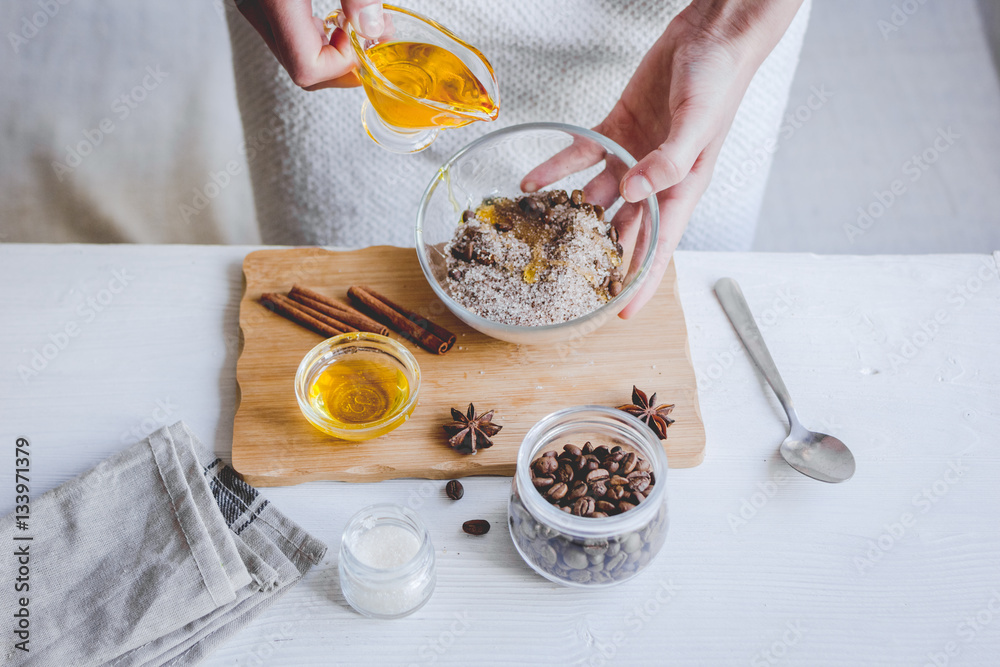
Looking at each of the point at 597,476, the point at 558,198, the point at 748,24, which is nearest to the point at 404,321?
the point at 558,198

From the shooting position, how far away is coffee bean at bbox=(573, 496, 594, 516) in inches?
43.1

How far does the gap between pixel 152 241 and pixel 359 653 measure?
190 centimetres

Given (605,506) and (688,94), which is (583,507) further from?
(688,94)

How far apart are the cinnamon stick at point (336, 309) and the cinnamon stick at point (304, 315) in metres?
0.02

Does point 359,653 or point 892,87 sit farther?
point 892,87

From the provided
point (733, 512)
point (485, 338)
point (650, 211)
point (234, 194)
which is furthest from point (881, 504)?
point (234, 194)

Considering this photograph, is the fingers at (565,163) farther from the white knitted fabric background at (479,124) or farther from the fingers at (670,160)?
the white knitted fabric background at (479,124)

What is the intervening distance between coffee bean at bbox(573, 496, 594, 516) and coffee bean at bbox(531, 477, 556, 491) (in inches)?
2.3

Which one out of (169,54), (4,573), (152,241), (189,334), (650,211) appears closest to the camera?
(4,573)

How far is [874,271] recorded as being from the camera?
60.6 inches

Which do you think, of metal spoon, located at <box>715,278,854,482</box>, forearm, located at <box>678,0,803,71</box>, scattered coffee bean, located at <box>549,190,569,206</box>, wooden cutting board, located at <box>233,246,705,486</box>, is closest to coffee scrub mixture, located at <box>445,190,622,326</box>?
scattered coffee bean, located at <box>549,190,569,206</box>

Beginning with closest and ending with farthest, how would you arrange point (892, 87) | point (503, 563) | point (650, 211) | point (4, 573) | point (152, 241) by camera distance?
point (4, 573) < point (503, 563) < point (650, 211) < point (152, 241) < point (892, 87)

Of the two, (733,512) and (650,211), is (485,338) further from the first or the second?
(733,512)

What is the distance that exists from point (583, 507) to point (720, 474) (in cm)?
32
